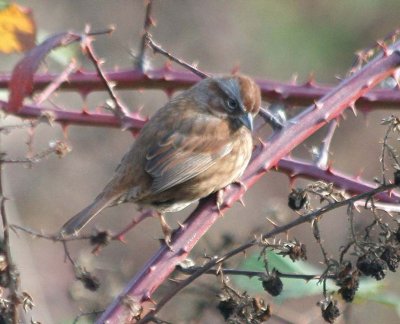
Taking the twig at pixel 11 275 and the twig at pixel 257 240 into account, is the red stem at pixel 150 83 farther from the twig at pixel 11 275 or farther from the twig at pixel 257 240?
the twig at pixel 11 275

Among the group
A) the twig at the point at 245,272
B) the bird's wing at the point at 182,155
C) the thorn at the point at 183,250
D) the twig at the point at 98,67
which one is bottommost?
the thorn at the point at 183,250

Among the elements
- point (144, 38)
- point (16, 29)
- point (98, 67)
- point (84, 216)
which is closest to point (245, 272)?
point (98, 67)

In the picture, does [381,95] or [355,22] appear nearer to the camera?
[381,95]

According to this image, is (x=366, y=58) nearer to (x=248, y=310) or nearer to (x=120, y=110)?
(x=120, y=110)

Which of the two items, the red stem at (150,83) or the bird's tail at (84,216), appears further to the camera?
the bird's tail at (84,216)

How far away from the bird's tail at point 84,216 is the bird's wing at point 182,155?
0.81ft

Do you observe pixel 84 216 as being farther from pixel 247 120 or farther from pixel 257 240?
pixel 257 240

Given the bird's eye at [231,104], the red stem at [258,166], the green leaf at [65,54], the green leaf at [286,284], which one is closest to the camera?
the red stem at [258,166]

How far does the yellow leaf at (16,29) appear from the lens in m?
3.88

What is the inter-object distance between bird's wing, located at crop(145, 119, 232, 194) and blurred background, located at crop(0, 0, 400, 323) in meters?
4.82

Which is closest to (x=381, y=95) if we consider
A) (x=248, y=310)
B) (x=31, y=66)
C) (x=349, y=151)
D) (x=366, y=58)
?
(x=366, y=58)

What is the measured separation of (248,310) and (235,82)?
1.95m

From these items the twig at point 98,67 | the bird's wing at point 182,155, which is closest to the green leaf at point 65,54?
the twig at point 98,67

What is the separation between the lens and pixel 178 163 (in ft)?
17.1
